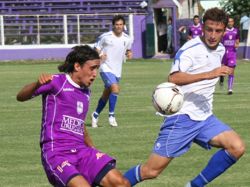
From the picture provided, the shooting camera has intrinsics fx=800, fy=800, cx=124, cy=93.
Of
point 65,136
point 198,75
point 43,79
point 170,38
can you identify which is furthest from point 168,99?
point 170,38

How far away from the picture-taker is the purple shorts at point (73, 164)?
22.3 ft

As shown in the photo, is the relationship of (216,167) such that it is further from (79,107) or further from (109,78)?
(109,78)

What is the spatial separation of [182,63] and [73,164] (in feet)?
5.61

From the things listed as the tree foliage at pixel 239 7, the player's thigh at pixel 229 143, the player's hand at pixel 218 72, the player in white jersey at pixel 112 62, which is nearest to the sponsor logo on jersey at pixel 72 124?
the player's hand at pixel 218 72

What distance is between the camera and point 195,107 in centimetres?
804

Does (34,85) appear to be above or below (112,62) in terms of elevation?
above

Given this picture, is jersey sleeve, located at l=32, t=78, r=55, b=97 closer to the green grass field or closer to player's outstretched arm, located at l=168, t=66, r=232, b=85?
player's outstretched arm, located at l=168, t=66, r=232, b=85

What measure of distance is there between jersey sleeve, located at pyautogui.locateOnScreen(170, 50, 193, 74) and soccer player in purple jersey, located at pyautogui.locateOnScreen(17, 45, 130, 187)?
3.33ft

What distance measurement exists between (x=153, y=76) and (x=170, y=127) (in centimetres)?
1945

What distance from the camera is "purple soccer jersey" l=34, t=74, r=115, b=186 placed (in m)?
6.86

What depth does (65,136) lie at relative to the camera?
6.98 m

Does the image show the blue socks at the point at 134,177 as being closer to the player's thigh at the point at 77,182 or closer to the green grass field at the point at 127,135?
the green grass field at the point at 127,135

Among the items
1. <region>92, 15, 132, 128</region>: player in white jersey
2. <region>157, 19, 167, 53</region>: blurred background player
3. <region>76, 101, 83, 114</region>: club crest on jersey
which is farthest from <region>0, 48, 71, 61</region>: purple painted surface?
<region>76, 101, 83, 114</region>: club crest on jersey

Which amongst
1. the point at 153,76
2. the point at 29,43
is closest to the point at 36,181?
the point at 153,76
